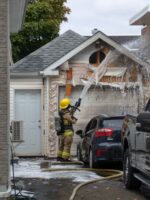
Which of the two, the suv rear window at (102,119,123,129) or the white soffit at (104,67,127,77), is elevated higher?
the white soffit at (104,67,127,77)

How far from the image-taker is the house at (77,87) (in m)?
20.4

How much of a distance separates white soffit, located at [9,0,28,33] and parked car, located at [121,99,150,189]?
10.1 feet

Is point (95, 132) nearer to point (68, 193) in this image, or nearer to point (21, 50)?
point (68, 193)

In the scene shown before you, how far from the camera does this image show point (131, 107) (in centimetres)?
2070

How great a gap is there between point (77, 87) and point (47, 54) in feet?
6.76

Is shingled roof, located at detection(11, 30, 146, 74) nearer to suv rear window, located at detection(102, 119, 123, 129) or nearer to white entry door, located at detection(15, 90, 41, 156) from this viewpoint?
white entry door, located at detection(15, 90, 41, 156)

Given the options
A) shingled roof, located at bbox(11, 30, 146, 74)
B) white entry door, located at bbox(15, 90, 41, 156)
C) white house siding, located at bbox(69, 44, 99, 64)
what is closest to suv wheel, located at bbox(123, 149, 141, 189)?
shingled roof, located at bbox(11, 30, 146, 74)

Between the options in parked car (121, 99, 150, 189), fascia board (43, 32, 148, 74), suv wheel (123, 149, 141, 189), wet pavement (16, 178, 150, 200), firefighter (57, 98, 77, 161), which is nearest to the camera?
parked car (121, 99, 150, 189)

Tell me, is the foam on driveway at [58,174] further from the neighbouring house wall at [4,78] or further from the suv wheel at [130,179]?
the neighbouring house wall at [4,78]

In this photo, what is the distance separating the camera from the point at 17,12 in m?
12.2

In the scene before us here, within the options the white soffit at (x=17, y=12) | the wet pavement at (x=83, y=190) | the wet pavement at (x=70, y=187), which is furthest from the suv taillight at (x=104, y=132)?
the white soffit at (x=17, y=12)

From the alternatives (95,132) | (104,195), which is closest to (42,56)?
(95,132)

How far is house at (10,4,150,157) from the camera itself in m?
20.4

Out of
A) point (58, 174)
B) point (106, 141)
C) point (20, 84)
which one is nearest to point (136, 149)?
point (58, 174)
